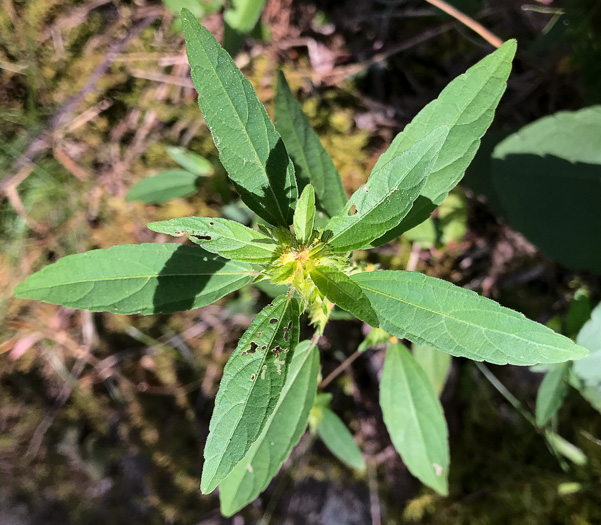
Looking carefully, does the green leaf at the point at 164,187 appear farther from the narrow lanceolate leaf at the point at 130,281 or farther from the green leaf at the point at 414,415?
the green leaf at the point at 414,415

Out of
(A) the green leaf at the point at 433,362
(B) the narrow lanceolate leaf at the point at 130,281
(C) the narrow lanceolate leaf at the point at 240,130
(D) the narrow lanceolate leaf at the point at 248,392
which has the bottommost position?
(A) the green leaf at the point at 433,362

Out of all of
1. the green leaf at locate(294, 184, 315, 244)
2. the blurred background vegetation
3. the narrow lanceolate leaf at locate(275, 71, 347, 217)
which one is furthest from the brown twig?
the green leaf at locate(294, 184, 315, 244)

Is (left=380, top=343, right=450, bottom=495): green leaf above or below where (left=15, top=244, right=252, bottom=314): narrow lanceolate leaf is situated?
below

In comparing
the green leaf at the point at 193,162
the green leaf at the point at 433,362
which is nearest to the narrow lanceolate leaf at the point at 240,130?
the green leaf at the point at 433,362

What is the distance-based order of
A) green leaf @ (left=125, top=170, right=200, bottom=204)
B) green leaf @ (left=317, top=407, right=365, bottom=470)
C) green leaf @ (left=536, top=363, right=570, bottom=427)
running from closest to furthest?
1. green leaf @ (left=536, top=363, right=570, bottom=427)
2. green leaf @ (left=317, top=407, right=365, bottom=470)
3. green leaf @ (left=125, top=170, right=200, bottom=204)

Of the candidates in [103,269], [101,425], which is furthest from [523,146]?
[101,425]

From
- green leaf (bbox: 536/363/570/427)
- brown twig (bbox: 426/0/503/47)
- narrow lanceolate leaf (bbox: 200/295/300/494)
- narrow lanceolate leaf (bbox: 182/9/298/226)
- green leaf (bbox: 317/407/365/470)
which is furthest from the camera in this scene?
green leaf (bbox: 317/407/365/470)

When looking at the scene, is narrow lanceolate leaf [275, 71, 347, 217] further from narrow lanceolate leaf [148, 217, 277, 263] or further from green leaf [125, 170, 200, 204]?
green leaf [125, 170, 200, 204]
